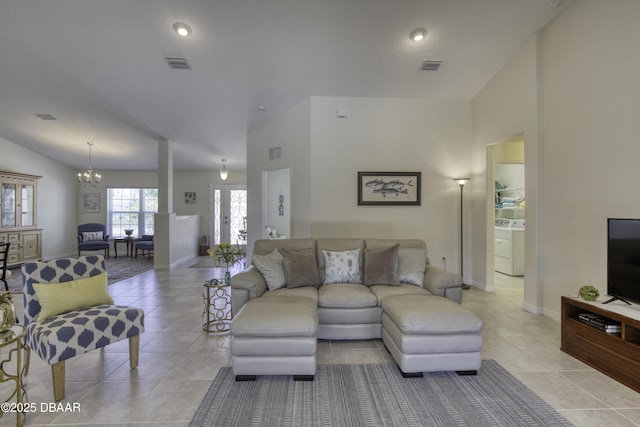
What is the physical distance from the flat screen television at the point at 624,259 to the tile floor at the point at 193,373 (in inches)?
26.6

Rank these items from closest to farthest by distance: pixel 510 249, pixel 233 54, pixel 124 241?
pixel 233 54
pixel 510 249
pixel 124 241

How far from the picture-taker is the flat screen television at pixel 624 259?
2342 mm

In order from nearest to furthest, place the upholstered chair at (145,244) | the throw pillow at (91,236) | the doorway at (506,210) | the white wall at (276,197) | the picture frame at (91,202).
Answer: the doorway at (506,210) < the white wall at (276,197) < the upholstered chair at (145,244) < the throw pillow at (91,236) < the picture frame at (91,202)

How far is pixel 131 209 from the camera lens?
902cm

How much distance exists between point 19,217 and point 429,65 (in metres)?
8.86

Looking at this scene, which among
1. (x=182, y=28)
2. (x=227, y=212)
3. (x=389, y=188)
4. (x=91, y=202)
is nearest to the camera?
(x=182, y=28)

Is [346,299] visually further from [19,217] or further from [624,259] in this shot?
[19,217]

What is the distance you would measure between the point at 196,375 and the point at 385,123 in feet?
13.9

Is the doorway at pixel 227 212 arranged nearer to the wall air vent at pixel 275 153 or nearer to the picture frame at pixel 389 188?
the wall air vent at pixel 275 153

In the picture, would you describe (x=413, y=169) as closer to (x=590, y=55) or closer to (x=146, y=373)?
(x=590, y=55)

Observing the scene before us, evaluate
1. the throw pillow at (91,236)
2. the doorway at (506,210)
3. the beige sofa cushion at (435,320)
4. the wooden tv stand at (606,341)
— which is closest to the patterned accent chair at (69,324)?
the beige sofa cushion at (435,320)

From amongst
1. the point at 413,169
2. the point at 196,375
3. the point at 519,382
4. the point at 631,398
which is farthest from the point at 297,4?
the point at 631,398

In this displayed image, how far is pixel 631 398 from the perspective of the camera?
6.72 ft

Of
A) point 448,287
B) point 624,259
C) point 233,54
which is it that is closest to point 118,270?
point 233,54
